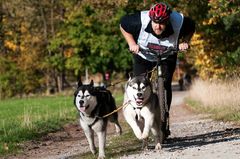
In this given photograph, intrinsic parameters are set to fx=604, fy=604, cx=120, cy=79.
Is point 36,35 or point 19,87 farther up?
point 36,35

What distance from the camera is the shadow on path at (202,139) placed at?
9795 millimetres

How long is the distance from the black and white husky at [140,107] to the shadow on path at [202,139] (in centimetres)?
62

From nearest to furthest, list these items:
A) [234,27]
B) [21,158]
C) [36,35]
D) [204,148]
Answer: [204,148]
[21,158]
[234,27]
[36,35]

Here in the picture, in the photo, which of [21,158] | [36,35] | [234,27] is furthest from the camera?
[36,35]

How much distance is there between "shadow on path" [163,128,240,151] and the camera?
9795 millimetres

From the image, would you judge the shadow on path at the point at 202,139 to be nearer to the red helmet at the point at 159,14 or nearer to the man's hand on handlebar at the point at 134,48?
the man's hand on handlebar at the point at 134,48

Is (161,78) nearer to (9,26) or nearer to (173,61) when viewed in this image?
(173,61)

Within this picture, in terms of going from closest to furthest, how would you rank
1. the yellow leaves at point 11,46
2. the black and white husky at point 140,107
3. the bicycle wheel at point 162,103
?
1. the black and white husky at point 140,107
2. the bicycle wheel at point 162,103
3. the yellow leaves at point 11,46

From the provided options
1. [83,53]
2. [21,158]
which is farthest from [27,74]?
[21,158]

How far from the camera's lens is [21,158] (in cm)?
1123

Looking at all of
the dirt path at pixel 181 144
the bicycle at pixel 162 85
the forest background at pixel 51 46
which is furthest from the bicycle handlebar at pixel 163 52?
the forest background at pixel 51 46

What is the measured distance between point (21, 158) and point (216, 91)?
973 cm

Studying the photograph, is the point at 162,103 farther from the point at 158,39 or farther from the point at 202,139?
the point at 202,139

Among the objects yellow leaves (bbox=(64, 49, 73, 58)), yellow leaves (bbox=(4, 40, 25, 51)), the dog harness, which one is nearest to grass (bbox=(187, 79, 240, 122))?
the dog harness
